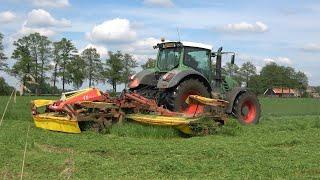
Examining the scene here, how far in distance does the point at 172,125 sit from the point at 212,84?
12.2 ft

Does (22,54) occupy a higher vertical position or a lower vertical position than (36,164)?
higher

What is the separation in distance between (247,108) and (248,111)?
0.13 meters

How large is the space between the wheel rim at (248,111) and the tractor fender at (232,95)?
1.48 ft

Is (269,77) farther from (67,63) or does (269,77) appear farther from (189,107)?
(189,107)

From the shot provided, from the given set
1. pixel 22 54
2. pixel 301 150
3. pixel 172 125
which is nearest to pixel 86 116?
pixel 172 125

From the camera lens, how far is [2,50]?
62125 mm

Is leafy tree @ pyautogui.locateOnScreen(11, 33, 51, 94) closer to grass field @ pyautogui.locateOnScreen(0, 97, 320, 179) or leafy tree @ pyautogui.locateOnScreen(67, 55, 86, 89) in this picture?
leafy tree @ pyautogui.locateOnScreen(67, 55, 86, 89)

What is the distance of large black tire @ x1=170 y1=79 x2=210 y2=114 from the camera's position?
519 inches

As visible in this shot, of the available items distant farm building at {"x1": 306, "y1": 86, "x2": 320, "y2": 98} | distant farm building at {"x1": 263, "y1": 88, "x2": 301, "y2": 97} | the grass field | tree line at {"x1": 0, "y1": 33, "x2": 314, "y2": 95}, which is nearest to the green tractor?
the grass field

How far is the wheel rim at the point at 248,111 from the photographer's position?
15.1 meters

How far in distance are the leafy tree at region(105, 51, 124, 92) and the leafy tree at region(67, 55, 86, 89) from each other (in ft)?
11.5

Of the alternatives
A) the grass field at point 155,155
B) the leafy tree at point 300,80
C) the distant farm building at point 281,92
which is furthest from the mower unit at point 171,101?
the leafy tree at point 300,80

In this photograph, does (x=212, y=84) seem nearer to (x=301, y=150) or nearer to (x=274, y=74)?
(x=301, y=150)

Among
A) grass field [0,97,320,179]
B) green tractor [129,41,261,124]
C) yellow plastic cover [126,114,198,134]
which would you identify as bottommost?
grass field [0,97,320,179]
